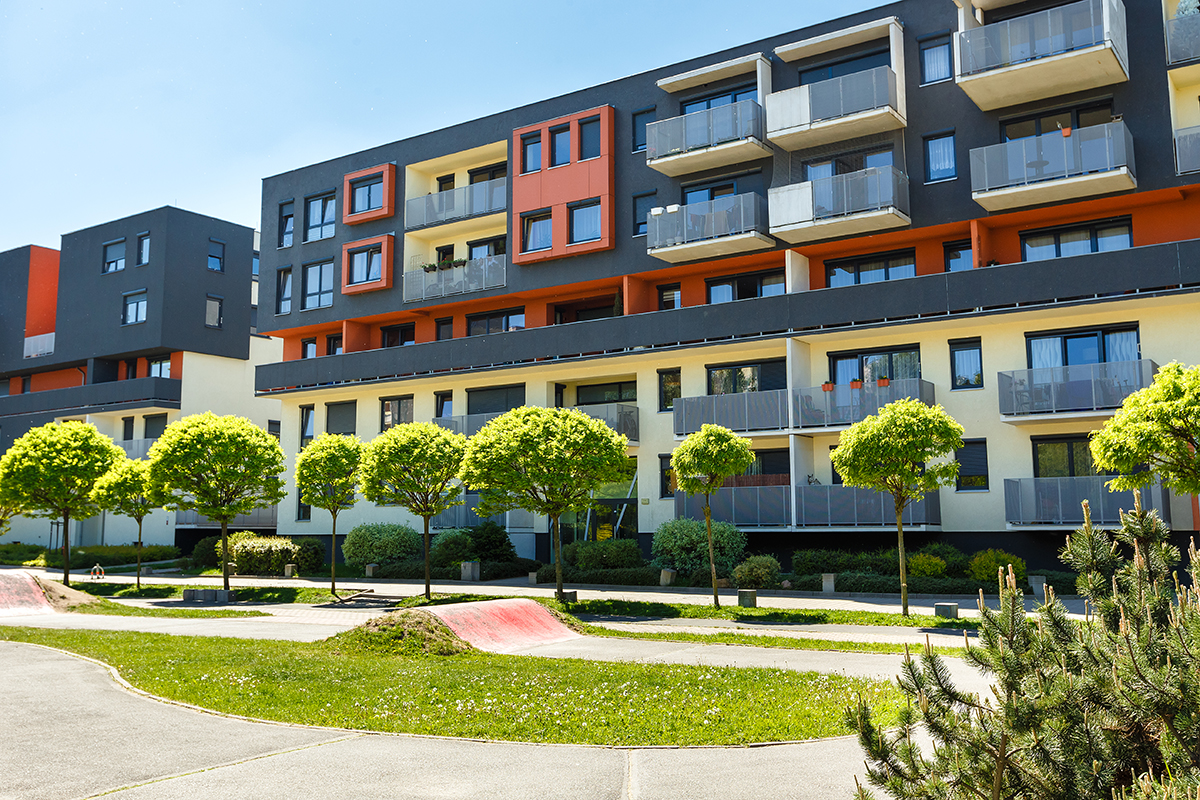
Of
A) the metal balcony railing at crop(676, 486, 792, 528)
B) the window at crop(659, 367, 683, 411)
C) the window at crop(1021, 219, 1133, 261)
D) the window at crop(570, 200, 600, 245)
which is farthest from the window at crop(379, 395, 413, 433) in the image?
the window at crop(1021, 219, 1133, 261)

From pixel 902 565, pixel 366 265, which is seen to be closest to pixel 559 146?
pixel 366 265

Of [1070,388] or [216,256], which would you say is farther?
[216,256]

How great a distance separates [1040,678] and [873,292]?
25.5 metres

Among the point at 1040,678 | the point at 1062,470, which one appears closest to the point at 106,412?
the point at 1062,470

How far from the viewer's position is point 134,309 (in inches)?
1998

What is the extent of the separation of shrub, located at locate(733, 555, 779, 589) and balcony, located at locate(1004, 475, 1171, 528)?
6.39 m

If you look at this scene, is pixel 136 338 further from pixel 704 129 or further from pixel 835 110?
pixel 835 110

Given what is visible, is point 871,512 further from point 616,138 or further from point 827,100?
point 616,138

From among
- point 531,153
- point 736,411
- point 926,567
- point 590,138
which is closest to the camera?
point 926,567

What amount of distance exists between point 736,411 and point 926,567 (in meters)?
7.69

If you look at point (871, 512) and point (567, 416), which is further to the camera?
point (871, 512)

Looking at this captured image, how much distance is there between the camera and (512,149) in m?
37.0

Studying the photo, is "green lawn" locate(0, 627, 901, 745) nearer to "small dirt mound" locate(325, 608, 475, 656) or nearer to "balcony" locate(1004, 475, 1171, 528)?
"small dirt mound" locate(325, 608, 475, 656)

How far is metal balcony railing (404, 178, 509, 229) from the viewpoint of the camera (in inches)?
1478
